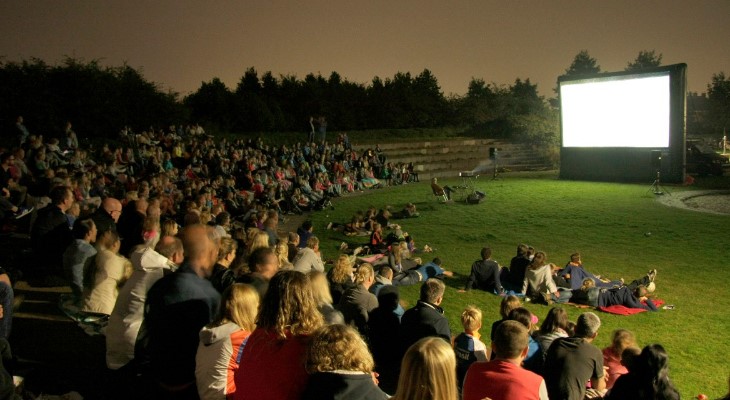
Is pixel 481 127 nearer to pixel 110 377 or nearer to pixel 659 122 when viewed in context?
pixel 659 122

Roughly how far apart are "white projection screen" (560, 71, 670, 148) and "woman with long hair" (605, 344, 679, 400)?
826 inches

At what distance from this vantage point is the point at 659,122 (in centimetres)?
2200

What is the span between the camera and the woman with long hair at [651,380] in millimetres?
3508

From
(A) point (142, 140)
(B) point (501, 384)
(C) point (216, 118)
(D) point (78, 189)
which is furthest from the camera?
(C) point (216, 118)

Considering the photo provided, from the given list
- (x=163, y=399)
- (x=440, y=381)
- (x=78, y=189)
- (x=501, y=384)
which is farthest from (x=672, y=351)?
(x=78, y=189)

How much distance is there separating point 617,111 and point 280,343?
944 inches

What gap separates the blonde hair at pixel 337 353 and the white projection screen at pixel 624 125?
2132cm

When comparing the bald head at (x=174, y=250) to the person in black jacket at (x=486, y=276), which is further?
the person in black jacket at (x=486, y=276)

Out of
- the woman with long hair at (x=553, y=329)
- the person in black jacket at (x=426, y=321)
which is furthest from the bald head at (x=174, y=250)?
the woman with long hair at (x=553, y=329)

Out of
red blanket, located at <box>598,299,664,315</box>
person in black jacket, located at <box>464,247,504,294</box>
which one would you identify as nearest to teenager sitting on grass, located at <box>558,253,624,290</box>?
red blanket, located at <box>598,299,664,315</box>

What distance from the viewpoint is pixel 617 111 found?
23516mm

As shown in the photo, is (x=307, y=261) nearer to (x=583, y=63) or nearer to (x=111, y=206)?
(x=111, y=206)

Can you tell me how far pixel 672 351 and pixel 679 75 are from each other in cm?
1829

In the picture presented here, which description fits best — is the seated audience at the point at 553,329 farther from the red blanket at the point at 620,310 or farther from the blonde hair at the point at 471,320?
the red blanket at the point at 620,310
